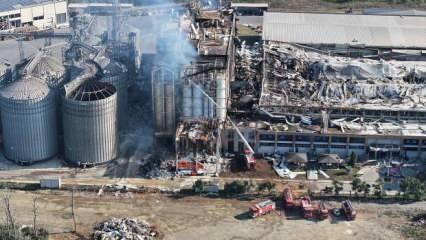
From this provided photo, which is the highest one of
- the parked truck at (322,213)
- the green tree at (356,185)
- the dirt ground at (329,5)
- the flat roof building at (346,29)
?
the dirt ground at (329,5)

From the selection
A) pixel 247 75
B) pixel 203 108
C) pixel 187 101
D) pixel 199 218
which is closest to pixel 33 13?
pixel 247 75

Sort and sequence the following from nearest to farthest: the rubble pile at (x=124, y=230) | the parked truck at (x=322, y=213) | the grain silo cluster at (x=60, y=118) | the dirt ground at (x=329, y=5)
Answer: the rubble pile at (x=124, y=230) < the parked truck at (x=322, y=213) < the grain silo cluster at (x=60, y=118) < the dirt ground at (x=329, y=5)

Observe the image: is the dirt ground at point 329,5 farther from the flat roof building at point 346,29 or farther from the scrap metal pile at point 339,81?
the scrap metal pile at point 339,81

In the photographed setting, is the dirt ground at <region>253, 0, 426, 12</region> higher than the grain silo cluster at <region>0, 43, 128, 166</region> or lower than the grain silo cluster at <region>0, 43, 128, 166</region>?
higher

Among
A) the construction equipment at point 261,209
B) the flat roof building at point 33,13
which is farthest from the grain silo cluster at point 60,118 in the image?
the flat roof building at point 33,13

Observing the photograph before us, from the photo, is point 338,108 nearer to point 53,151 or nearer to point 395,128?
point 395,128

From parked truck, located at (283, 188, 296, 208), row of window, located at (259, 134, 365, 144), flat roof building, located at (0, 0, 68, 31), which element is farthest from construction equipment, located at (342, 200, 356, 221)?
flat roof building, located at (0, 0, 68, 31)

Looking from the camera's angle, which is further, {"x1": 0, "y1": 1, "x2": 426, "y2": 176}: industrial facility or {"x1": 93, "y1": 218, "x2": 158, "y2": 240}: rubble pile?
{"x1": 0, "y1": 1, "x2": 426, "y2": 176}: industrial facility

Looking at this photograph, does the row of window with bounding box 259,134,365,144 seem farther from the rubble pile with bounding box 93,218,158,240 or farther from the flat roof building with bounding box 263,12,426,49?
the flat roof building with bounding box 263,12,426,49
